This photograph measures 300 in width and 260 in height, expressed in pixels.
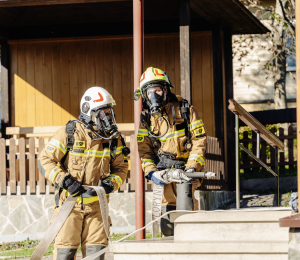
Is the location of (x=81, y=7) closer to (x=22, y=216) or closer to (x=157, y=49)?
(x=157, y=49)

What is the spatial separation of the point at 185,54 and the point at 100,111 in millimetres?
3686

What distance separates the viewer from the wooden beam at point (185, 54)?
8.05 metres

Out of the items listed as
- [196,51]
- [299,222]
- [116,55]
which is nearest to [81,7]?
[116,55]

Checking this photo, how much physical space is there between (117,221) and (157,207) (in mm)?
3331

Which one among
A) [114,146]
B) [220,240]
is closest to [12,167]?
[114,146]

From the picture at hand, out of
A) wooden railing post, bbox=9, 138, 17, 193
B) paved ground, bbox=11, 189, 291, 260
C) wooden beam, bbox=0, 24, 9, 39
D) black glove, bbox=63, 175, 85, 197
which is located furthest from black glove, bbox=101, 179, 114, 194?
wooden beam, bbox=0, 24, 9, 39

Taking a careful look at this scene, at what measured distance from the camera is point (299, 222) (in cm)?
306

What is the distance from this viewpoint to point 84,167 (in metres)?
4.68

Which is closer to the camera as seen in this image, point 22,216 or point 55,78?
point 22,216

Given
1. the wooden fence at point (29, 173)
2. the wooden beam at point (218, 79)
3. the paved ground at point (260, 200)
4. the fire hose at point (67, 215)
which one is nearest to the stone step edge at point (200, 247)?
the fire hose at point (67, 215)

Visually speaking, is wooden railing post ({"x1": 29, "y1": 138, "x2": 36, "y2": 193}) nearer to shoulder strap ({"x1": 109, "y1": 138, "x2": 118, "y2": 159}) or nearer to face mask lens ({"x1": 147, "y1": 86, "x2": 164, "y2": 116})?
shoulder strap ({"x1": 109, "y1": 138, "x2": 118, "y2": 159})

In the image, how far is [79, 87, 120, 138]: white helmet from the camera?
469 centimetres

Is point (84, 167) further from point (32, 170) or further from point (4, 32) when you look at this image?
point (4, 32)

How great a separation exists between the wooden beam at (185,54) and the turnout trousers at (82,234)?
3.84 meters
